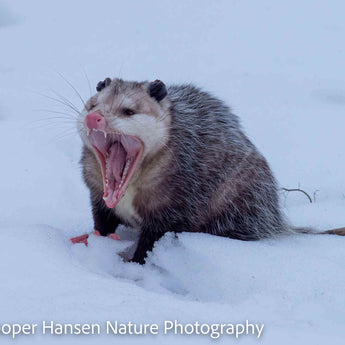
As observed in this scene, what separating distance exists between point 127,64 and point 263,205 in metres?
2.60

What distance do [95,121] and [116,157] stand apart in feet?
0.88

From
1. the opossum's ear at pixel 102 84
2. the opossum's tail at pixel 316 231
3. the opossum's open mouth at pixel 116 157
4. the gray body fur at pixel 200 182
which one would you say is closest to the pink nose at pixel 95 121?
the opossum's open mouth at pixel 116 157

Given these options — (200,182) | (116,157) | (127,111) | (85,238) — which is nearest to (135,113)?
(127,111)

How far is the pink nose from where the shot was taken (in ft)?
7.06

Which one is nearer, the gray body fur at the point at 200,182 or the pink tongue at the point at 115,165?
the pink tongue at the point at 115,165

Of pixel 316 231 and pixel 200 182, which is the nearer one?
pixel 200 182

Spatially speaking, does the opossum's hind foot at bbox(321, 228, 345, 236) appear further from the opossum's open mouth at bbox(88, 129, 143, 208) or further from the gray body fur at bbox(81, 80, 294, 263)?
the opossum's open mouth at bbox(88, 129, 143, 208)

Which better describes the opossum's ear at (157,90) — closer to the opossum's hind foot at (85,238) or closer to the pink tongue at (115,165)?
the pink tongue at (115,165)

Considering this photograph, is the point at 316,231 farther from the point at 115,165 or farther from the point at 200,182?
the point at 115,165

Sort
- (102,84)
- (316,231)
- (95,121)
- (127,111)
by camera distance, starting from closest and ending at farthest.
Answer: (95,121) < (127,111) < (102,84) < (316,231)

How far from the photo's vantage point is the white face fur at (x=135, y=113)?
227 cm

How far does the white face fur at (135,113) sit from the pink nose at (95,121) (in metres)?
0.03

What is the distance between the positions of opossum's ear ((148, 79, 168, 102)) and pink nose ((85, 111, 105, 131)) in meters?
0.42

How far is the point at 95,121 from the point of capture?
7.05ft
